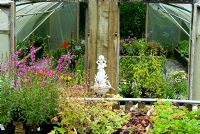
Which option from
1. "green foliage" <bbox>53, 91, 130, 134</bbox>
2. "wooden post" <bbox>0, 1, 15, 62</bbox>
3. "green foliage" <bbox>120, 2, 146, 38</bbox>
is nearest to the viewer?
"green foliage" <bbox>53, 91, 130, 134</bbox>

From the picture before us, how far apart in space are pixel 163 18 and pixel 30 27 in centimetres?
429

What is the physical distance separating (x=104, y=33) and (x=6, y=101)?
3.40 metres

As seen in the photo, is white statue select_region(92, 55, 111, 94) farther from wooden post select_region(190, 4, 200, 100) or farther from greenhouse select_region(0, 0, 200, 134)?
wooden post select_region(190, 4, 200, 100)

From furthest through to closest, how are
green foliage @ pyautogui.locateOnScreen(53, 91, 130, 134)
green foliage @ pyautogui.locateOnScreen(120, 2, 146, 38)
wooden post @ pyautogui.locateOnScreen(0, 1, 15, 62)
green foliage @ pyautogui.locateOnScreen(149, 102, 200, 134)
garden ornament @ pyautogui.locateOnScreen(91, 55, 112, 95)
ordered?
1. green foliage @ pyautogui.locateOnScreen(120, 2, 146, 38)
2. garden ornament @ pyautogui.locateOnScreen(91, 55, 112, 95)
3. wooden post @ pyautogui.locateOnScreen(0, 1, 15, 62)
4. green foliage @ pyautogui.locateOnScreen(53, 91, 130, 134)
5. green foliage @ pyautogui.locateOnScreen(149, 102, 200, 134)

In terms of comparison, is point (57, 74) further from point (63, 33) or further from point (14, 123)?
point (63, 33)

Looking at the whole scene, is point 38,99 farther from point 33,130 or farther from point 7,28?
point 7,28

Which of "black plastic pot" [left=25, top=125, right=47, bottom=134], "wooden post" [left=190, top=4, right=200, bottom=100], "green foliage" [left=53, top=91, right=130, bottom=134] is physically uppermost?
"wooden post" [left=190, top=4, right=200, bottom=100]

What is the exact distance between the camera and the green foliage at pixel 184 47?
51.2ft

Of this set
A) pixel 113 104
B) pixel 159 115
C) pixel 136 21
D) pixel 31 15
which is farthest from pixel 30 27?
pixel 159 115

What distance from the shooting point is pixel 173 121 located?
474cm

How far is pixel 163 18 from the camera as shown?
1755 centimetres

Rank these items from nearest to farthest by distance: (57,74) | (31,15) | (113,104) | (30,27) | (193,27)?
(57,74), (113,104), (193,27), (31,15), (30,27)

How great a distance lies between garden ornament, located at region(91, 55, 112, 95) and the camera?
8219 mm

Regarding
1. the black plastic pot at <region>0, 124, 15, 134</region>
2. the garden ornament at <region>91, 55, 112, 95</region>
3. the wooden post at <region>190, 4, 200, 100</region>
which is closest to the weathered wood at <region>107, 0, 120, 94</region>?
the garden ornament at <region>91, 55, 112, 95</region>
